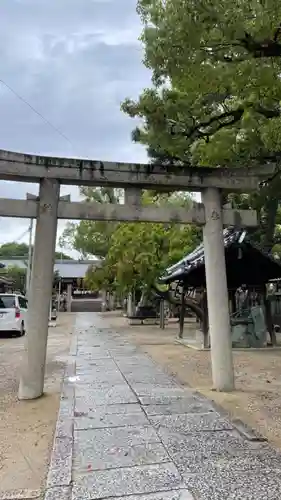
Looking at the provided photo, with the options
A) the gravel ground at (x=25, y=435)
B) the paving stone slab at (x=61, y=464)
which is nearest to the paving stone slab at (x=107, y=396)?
the gravel ground at (x=25, y=435)

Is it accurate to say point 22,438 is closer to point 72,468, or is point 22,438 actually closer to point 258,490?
point 72,468

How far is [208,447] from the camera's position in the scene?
434 cm

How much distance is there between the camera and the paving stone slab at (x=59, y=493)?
10.8 ft

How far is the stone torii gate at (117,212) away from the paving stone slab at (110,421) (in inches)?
65.5

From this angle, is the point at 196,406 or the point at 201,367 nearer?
the point at 196,406

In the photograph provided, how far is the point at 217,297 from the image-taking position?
23.8 feet

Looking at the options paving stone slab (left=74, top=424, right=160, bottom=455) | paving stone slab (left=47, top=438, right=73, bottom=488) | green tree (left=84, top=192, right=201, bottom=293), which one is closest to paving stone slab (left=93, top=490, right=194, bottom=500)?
→ paving stone slab (left=47, top=438, right=73, bottom=488)

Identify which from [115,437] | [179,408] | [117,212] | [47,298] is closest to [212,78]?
[117,212]

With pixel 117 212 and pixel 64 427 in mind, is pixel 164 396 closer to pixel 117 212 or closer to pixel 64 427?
pixel 64 427

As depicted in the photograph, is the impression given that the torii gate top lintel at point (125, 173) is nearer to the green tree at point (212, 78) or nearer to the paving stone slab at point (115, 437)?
the green tree at point (212, 78)

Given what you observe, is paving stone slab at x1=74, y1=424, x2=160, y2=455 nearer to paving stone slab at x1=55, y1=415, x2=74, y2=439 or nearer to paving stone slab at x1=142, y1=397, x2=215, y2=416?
paving stone slab at x1=55, y1=415, x2=74, y2=439

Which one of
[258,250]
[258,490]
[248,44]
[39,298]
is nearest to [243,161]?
[258,250]

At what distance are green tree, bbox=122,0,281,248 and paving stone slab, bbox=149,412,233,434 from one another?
4.35 meters

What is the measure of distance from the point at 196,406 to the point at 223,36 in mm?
4699
